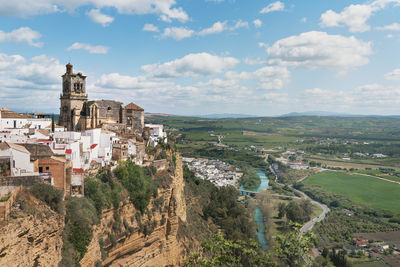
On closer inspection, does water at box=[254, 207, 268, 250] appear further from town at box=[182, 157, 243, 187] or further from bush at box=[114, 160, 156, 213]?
bush at box=[114, 160, 156, 213]

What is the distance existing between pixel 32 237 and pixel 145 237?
10808mm

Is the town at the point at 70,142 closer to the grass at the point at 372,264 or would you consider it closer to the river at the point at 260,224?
the river at the point at 260,224

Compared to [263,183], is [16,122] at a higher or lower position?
higher

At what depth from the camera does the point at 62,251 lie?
11.7 meters

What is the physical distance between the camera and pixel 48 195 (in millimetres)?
11578

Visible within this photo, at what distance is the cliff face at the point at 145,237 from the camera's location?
616 inches

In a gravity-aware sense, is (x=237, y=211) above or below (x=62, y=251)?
below

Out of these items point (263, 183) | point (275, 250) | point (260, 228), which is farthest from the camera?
point (263, 183)

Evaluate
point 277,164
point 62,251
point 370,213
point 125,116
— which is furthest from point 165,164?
point 277,164

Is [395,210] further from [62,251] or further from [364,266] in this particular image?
[62,251]

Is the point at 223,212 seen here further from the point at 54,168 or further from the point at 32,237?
the point at 32,237

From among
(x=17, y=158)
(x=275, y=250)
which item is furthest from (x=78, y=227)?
(x=275, y=250)

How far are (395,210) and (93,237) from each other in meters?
65.8

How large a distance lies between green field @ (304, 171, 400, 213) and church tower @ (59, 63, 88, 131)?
61.8 meters
